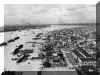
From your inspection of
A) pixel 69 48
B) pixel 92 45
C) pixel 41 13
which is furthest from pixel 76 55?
pixel 41 13

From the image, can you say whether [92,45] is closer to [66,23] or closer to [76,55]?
[76,55]

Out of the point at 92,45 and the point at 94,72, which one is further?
the point at 92,45

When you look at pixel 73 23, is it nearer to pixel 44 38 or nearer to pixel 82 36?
pixel 82 36
